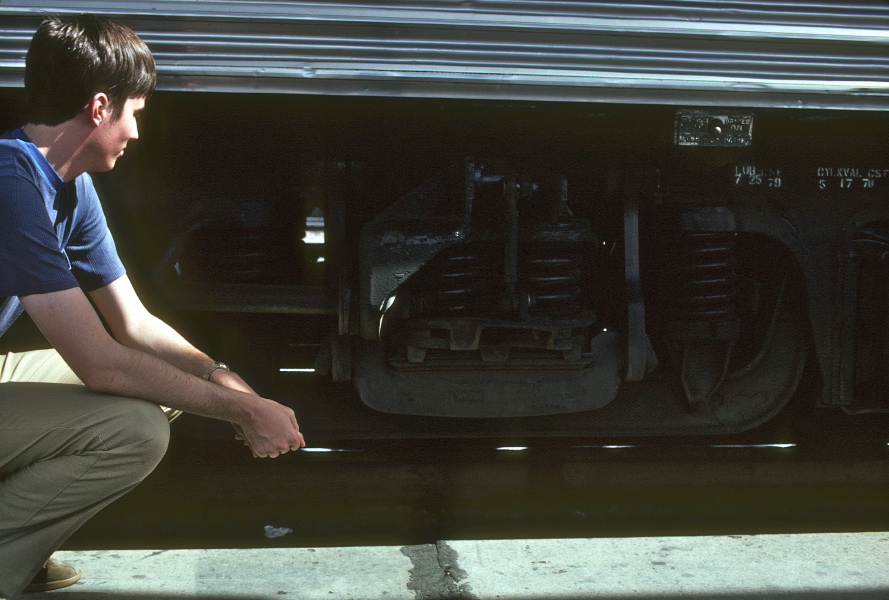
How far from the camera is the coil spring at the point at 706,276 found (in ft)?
8.68

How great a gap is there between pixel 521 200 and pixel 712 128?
61cm

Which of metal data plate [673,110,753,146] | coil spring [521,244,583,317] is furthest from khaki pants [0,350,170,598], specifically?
metal data plate [673,110,753,146]

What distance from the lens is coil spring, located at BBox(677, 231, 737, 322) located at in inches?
104

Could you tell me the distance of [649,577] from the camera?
2125 millimetres

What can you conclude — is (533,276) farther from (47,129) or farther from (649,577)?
(47,129)

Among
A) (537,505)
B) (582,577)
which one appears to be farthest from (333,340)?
(582,577)

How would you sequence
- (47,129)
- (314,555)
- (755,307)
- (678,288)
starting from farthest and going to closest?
(755,307)
(678,288)
(314,555)
(47,129)

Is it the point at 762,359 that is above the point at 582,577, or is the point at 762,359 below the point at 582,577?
above

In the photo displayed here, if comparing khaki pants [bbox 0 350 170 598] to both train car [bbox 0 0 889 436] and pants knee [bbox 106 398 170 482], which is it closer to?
pants knee [bbox 106 398 170 482]

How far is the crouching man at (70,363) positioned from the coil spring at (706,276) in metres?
1.51

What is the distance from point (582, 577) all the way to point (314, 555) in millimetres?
760

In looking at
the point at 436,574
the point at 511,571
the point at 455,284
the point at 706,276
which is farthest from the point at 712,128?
the point at 436,574

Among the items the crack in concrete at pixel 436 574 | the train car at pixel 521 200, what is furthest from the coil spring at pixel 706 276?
the crack in concrete at pixel 436 574

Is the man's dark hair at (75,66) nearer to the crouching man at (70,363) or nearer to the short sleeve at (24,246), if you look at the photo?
the crouching man at (70,363)
